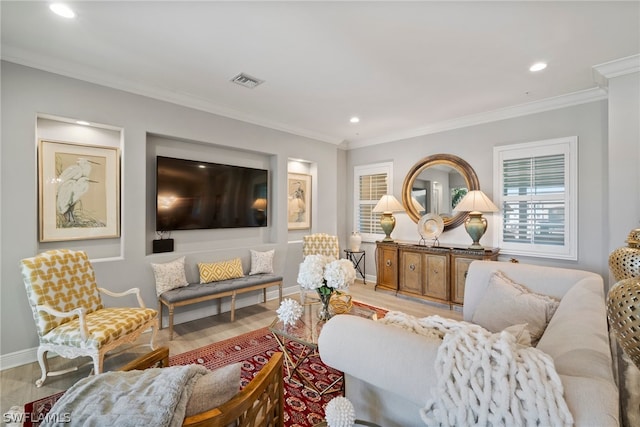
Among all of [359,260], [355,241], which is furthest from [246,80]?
[359,260]

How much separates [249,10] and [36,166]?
2425 mm

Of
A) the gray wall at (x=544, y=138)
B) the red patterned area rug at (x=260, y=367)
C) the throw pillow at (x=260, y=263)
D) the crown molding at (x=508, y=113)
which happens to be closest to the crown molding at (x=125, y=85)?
the throw pillow at (x=260, y=263)

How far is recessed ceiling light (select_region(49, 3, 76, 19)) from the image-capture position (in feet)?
6.37

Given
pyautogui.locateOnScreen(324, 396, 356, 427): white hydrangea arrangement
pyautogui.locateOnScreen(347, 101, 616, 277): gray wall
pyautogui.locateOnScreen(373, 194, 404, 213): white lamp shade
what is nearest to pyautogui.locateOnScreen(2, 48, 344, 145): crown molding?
pyautogui.locateOnScreen(373, 194, 404, 213): white lamp shade

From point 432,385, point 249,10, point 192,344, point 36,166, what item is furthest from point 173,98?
point 432,385

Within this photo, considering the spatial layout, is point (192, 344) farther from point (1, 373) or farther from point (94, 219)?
point (94, 219)

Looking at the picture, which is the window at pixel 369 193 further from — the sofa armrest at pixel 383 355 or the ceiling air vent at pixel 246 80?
the sofa armrest at pixel 383 355

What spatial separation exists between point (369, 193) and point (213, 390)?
16.3 ft

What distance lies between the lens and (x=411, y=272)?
436cm

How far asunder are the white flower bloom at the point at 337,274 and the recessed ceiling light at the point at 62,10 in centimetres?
263

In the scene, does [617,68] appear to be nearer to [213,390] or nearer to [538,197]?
[538,197]

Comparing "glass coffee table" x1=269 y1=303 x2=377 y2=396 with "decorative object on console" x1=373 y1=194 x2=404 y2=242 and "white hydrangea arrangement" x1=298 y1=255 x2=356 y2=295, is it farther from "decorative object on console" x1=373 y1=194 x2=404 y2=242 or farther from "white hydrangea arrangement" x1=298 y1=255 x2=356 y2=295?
"decorative object on console" x1=373 y1=194 x2=404 y2=242

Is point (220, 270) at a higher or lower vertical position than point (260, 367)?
higher

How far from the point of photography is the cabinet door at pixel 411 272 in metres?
4.28
